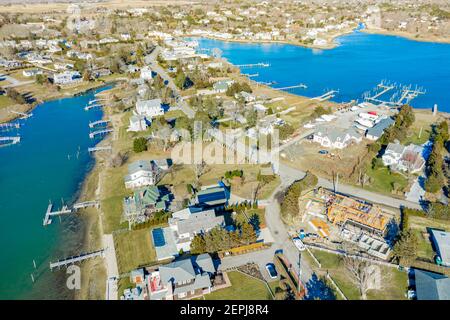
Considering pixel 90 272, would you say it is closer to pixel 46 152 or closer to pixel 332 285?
pixel 332 285

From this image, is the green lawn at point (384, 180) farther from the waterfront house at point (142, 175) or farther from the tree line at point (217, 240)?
the waterfront house at point (142, 175)

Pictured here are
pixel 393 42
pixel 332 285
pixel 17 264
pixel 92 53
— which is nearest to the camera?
pixel 332 285

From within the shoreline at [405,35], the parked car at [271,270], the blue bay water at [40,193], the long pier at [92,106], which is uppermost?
the shoreline at [405,35]

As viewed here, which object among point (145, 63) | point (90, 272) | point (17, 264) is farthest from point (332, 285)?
point (145, 63)

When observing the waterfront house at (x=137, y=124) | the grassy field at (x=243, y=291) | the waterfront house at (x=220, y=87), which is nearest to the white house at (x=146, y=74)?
the waterfront house at (x=220, y=87)

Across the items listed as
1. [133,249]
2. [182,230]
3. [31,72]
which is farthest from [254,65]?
[133,249]

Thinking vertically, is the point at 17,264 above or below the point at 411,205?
below

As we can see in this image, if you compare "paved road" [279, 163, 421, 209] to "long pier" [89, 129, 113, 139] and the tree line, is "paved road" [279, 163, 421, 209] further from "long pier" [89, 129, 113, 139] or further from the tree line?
"long pier" [89, 129, 113, 139]
